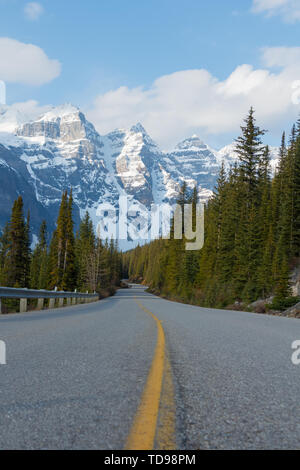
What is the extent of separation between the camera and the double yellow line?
183 centimetres

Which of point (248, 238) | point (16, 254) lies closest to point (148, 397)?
point (248, 238)

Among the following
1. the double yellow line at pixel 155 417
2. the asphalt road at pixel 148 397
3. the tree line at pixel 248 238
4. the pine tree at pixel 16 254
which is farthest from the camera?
the pine tree at pixel 16 254

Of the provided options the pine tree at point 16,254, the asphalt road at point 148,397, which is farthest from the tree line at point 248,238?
the pine tree at point 16,254

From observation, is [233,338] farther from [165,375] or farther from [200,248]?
[200,248]

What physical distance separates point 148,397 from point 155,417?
48cm

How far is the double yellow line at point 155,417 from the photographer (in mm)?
1833

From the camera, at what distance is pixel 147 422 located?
6.96 ft

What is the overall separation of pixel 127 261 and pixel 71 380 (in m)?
197

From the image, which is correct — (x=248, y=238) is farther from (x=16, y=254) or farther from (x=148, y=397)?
(x=148, y=397)

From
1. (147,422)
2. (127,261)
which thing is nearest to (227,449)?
(147,422)

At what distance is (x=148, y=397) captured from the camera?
8.79 feet

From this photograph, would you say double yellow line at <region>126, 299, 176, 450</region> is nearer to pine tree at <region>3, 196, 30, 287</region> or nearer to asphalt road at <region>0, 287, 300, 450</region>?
asphalt road at <region>0, 287, 300, 450</region>

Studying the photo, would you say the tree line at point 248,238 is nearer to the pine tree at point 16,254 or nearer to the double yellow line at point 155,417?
the double yellow line at point 155,417

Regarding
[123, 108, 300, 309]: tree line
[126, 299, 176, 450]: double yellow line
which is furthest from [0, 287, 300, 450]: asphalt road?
[123, 108, 300, 309]: tree line
